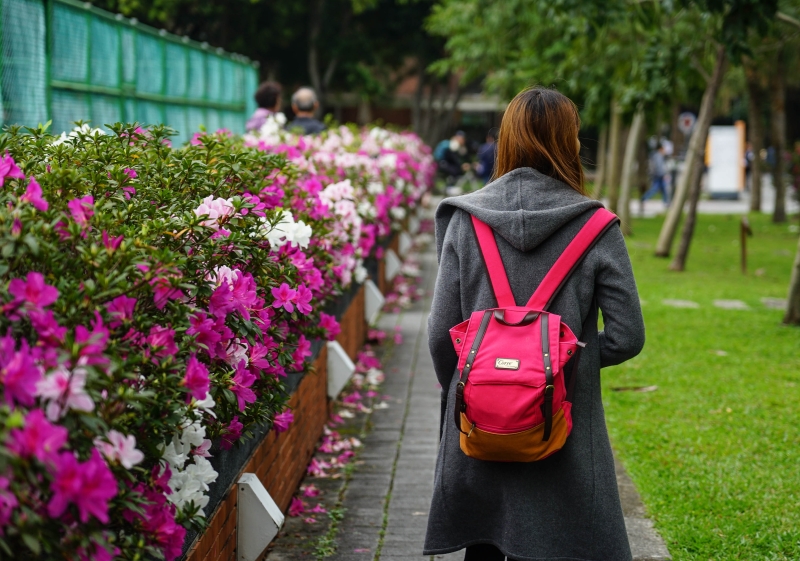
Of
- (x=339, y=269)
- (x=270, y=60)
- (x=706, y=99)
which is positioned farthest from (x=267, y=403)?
(x=270, y=60)

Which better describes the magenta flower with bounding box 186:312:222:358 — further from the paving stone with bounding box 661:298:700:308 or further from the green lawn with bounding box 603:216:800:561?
the paving stone with bounding box 661:298:700:308

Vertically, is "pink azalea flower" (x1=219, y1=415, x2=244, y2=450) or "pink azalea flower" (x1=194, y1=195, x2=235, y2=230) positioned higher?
"pink azalea flower" (x1=194, y1=195, x2=235, y2=230)

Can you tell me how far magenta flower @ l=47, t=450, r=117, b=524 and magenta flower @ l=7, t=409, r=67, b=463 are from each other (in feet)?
0.13

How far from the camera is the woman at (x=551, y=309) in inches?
110

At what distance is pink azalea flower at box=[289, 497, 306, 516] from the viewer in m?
4.51

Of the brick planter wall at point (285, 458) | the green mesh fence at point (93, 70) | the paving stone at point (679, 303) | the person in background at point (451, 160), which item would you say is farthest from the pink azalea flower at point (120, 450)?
the person in background at point (451, 160)

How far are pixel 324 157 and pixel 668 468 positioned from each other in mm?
3887

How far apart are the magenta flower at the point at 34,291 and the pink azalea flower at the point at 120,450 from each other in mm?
299

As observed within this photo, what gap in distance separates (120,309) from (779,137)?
2171cm

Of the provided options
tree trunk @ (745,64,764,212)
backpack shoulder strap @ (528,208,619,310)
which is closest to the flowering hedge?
backpack shoulder strap @ (528,208,619,310)

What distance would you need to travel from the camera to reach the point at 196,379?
231cm

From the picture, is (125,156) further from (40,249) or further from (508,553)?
(508,553)

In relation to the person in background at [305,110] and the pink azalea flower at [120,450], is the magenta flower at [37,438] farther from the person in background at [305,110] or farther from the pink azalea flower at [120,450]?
the person in background at [305,110]

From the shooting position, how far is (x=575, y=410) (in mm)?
2822
